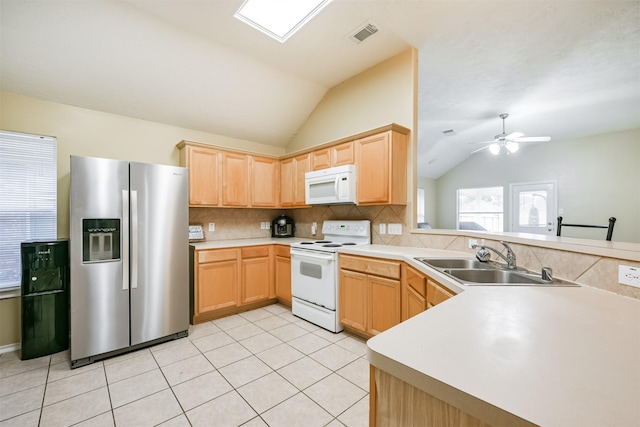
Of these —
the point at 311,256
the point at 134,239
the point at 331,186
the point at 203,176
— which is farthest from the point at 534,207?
the point at 134,239

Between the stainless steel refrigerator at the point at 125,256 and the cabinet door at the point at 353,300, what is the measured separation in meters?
1.65

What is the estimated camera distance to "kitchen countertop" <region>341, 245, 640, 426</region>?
495mm

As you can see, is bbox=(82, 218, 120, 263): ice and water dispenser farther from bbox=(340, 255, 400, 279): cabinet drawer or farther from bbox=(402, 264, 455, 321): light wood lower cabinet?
bbox=(402, 264, 455, 321): light wood lower cabinet

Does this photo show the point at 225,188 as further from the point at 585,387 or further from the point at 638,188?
the point at 638,188

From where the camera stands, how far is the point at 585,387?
54 cm

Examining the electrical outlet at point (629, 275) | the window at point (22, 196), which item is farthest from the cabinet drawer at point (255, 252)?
the electrical outlet at point (629, 275)

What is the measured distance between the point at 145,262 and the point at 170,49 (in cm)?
218

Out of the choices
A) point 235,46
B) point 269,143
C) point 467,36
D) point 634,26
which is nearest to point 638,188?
point 634,26

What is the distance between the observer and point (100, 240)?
234cm

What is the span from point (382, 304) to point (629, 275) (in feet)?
5.36

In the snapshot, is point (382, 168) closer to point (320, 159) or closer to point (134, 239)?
point (320, 159)

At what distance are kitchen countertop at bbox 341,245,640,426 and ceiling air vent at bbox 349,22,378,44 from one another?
105 inches

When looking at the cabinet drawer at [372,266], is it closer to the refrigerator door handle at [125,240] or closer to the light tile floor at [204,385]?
the light tile floor at [204,385]

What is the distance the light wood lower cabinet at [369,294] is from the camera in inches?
94.6
